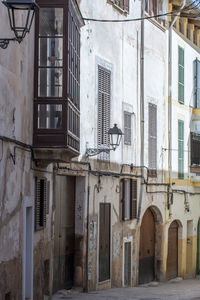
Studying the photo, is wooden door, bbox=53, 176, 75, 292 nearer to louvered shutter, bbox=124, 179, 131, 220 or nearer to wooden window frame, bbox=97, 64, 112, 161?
wooden window frame, bbox=97, 64, 112, 161

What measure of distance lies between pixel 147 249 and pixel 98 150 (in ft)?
23.0

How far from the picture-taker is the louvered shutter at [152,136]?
23547mm

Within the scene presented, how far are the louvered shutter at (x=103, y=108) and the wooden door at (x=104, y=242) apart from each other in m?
1.48

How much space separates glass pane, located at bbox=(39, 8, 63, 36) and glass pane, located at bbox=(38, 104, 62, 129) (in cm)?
139

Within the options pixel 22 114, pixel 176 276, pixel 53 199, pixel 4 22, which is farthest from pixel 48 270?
pixel 176 276

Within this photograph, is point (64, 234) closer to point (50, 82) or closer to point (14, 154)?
point (50, 82)

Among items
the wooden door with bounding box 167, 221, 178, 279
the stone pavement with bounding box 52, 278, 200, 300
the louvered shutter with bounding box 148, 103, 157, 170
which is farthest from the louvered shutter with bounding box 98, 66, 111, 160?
the wooden door with bounding box 167, 221, 178, 279

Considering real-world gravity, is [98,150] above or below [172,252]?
above

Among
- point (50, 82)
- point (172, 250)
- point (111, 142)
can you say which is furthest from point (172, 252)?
point (50, 82)

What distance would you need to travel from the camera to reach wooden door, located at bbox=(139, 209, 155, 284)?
23.4m

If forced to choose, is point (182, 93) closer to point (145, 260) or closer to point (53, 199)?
point (145, 260)

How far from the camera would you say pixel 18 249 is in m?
12.4

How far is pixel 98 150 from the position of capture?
1806 centimetres

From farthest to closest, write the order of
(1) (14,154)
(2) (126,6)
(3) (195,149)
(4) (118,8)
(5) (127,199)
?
(3) (195,149) < (5) (127,199) < (2) (126,6) < (4) (118,8) < (1) (14,154)
